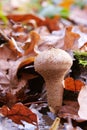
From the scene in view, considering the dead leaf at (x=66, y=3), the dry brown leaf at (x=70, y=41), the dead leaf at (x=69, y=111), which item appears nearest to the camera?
the dead leaf at (x=69, y=111)

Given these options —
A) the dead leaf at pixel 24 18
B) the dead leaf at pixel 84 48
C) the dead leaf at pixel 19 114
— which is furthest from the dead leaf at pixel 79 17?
the dead leaf at pixel 19 114

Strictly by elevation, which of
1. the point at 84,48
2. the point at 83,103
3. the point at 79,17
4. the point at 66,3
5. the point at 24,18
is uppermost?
the point at 66,3

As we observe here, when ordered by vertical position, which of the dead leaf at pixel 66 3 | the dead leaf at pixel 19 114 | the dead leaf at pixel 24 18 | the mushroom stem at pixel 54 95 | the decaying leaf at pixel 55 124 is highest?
the dead leaf at pixel 66 3

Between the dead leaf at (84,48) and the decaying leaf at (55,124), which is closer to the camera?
the decaying leaf at (55,124)

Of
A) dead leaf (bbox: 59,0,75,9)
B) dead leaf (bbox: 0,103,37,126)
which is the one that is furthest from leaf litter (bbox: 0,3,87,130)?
dead leaf (bbox: 59,0,75,9)

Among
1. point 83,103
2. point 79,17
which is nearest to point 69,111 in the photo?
point 83,103

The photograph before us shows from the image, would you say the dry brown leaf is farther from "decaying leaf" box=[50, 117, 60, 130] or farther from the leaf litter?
"decaying leaf" box=[50, 117, 60, 130]

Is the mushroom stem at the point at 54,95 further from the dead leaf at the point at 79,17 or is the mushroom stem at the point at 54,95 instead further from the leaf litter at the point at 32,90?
the dead leaf at the point at 79,17

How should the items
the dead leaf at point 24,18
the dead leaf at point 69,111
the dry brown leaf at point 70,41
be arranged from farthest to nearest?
the dead leaf at point 24,18, the dry brown leaf at point 70,41, the dead leaf at point 69,111

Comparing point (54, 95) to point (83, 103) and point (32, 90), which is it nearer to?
point (83, 103)

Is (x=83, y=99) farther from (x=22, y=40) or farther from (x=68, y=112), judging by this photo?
(x=22, y=40)
